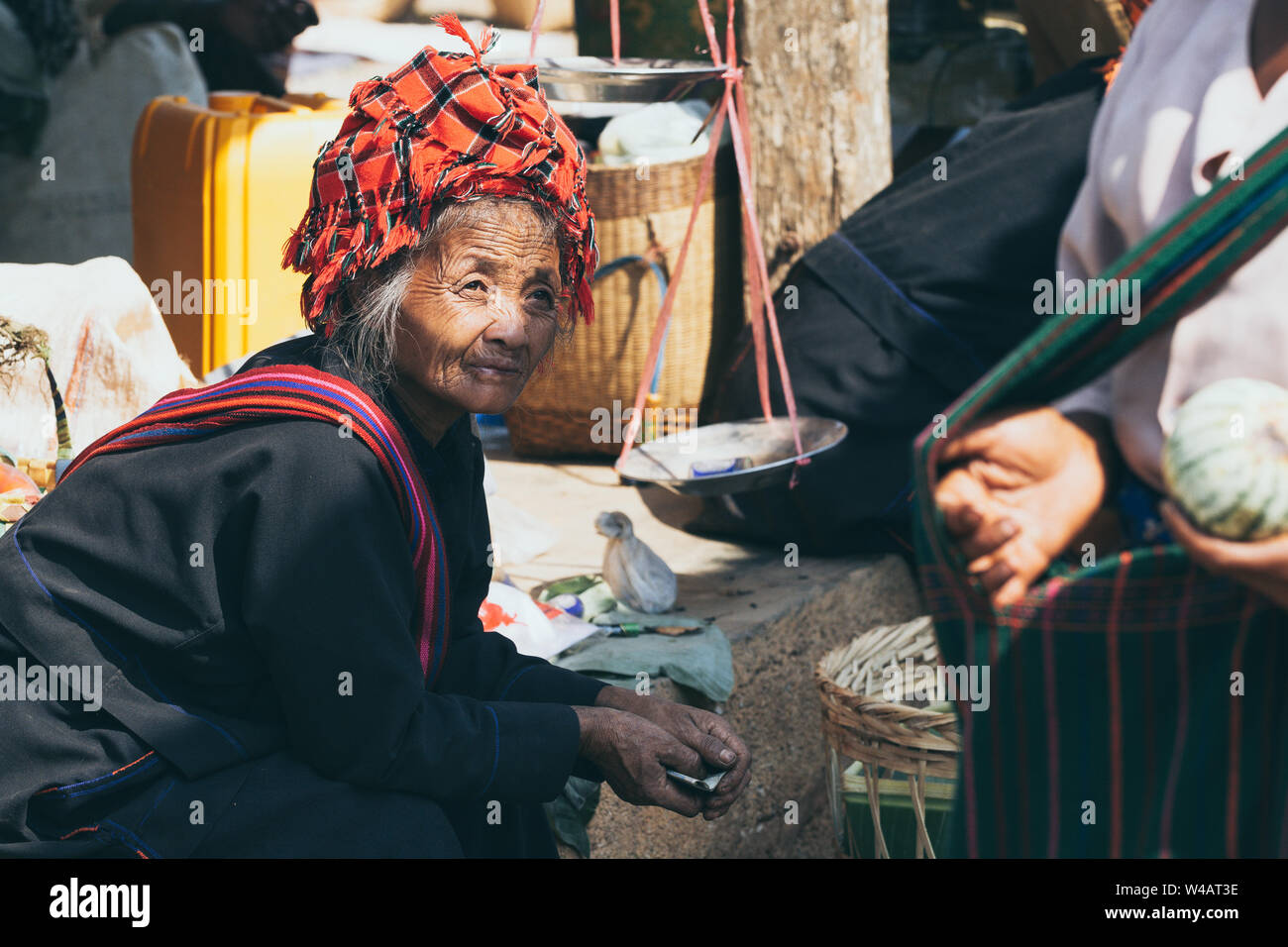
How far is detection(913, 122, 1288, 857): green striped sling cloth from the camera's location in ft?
3.74

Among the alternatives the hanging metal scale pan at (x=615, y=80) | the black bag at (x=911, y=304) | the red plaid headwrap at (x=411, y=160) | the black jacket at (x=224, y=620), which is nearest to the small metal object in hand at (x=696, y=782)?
the black jacket at (x=224, y=620)

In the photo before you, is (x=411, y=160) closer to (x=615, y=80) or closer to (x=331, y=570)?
(x=331, y=570)

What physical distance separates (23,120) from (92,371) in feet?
10.5

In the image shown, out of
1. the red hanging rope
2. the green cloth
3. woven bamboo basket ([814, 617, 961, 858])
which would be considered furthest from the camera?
the red hanging rope

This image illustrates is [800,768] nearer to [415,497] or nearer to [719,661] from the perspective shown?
[719,661]

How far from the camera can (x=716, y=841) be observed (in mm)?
3062

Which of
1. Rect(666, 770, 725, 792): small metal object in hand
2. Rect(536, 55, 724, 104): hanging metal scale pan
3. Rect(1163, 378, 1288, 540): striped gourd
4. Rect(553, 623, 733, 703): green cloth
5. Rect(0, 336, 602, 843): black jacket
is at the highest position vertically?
Rect(536, 55, 724, 104): hanging metal scale pan

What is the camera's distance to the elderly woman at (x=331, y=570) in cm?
156

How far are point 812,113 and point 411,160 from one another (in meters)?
2.70

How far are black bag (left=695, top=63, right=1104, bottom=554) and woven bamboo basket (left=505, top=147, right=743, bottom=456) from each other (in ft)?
2.38

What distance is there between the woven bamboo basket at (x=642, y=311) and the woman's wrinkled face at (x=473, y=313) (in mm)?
2522

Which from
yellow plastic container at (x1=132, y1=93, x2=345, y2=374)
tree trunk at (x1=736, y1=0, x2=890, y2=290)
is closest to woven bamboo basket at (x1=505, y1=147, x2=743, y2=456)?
tree trunk at (x1=736, y1=0, x2=890, y2=290)

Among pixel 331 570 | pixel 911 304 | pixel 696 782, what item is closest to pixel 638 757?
pixel 696 782

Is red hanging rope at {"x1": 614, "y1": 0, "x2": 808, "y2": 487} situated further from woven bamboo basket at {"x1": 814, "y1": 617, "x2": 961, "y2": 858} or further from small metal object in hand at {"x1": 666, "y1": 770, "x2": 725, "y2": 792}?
small metal object in hand at {"x1": 666, "y1": 770, "x2": 725, "y2": 792}
